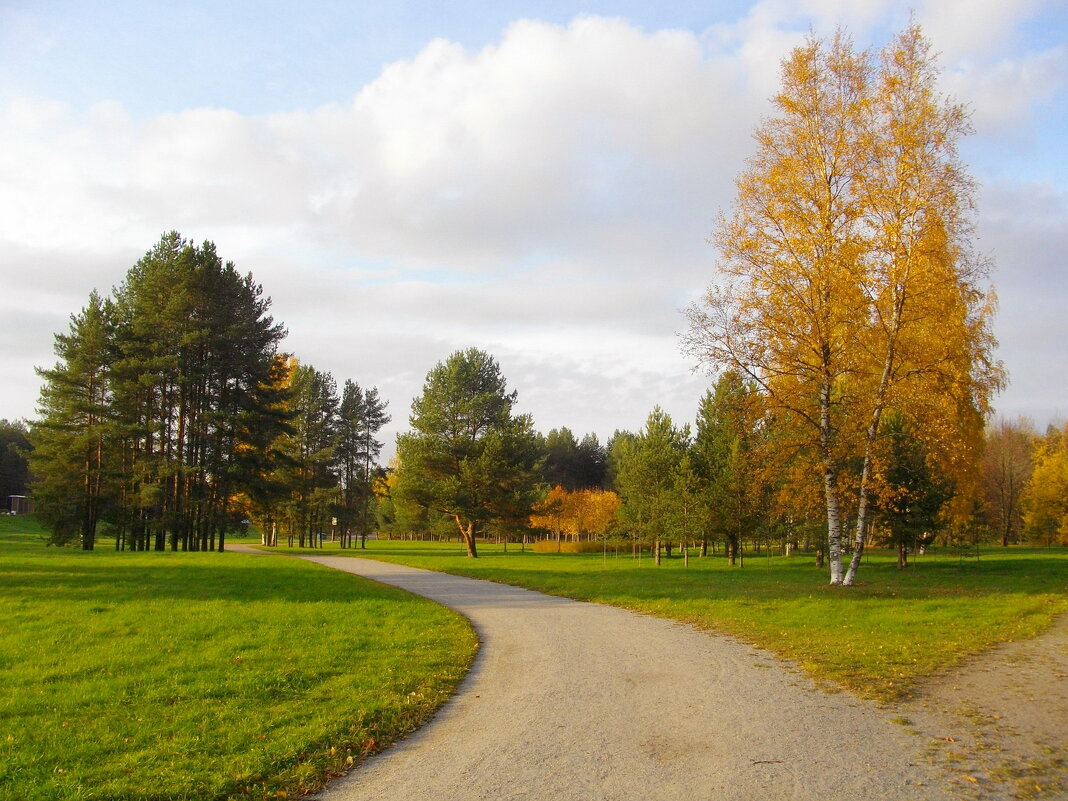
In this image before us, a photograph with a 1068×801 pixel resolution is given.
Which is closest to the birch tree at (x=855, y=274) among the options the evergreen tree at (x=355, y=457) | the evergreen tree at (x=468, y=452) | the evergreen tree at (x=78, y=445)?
the evergreen tree at (x=468, y=452)

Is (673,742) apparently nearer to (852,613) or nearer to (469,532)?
(852,613)

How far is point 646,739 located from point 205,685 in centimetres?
481

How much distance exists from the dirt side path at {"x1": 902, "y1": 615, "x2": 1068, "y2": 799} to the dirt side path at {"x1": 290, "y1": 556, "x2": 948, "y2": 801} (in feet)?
0.88

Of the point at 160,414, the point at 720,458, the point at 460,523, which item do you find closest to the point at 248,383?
the point at 160,414

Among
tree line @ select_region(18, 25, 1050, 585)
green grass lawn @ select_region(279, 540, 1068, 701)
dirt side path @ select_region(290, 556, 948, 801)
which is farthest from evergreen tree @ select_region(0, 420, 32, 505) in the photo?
dirt side path @ select_region(290, 556, 948, 801)

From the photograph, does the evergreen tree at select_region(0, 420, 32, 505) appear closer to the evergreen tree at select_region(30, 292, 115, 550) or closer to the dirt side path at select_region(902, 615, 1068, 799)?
the evergreen tree at select_region(30, 292, 115, 550)

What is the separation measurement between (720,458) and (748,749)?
29976mm

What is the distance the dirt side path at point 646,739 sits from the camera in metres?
5.02

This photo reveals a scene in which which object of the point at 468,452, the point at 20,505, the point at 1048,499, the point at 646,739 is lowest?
the point at 20,505

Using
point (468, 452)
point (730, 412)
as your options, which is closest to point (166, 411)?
point (468, 452)

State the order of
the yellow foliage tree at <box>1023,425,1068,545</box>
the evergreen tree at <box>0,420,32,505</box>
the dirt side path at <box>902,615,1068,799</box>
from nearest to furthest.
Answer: the dirt side path at <box>902,615,1068,799</box>, the yellow foliage tree at <box>1023,425,1068,545</box>, the evergreen tree at <box>0,420,32,505</box>

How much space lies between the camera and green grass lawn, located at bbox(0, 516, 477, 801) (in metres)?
5.32

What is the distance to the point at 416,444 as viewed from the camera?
4131cm

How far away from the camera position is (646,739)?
612 centimetres
